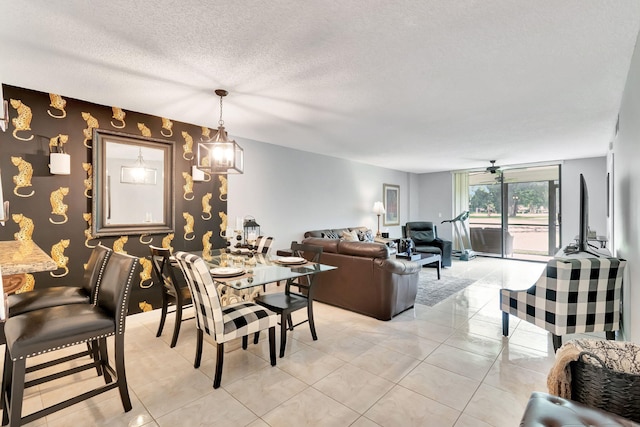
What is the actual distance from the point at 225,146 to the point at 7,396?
2.25 meters

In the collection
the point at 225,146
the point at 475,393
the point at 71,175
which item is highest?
the point at 225,146

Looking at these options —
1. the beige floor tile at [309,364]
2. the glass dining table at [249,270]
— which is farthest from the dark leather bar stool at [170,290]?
the beige floor tile at [309,364]

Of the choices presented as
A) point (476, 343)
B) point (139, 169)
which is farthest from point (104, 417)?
point (476, 343)

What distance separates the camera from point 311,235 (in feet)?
17.9

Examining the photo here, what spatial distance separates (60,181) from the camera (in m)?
3.05

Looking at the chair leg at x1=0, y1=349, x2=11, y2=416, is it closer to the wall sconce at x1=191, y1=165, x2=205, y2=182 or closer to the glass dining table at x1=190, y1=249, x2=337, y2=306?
the glass dining table at x1=190, y1=249, x2=337, y2=306

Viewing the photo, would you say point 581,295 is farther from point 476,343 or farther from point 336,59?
point 336,59

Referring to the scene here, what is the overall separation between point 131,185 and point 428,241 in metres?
5.81

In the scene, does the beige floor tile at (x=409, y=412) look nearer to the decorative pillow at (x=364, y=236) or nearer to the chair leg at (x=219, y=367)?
the chair leg at (x=219, y=367)

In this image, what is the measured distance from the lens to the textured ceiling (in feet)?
5.75

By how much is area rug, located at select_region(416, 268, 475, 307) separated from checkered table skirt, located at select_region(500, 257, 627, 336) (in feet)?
5.54

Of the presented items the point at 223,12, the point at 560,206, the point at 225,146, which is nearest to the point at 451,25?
the point at 223,12

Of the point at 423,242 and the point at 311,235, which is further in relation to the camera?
the point at 423,242

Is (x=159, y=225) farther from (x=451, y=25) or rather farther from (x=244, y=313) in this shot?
(x=451, y=25)
